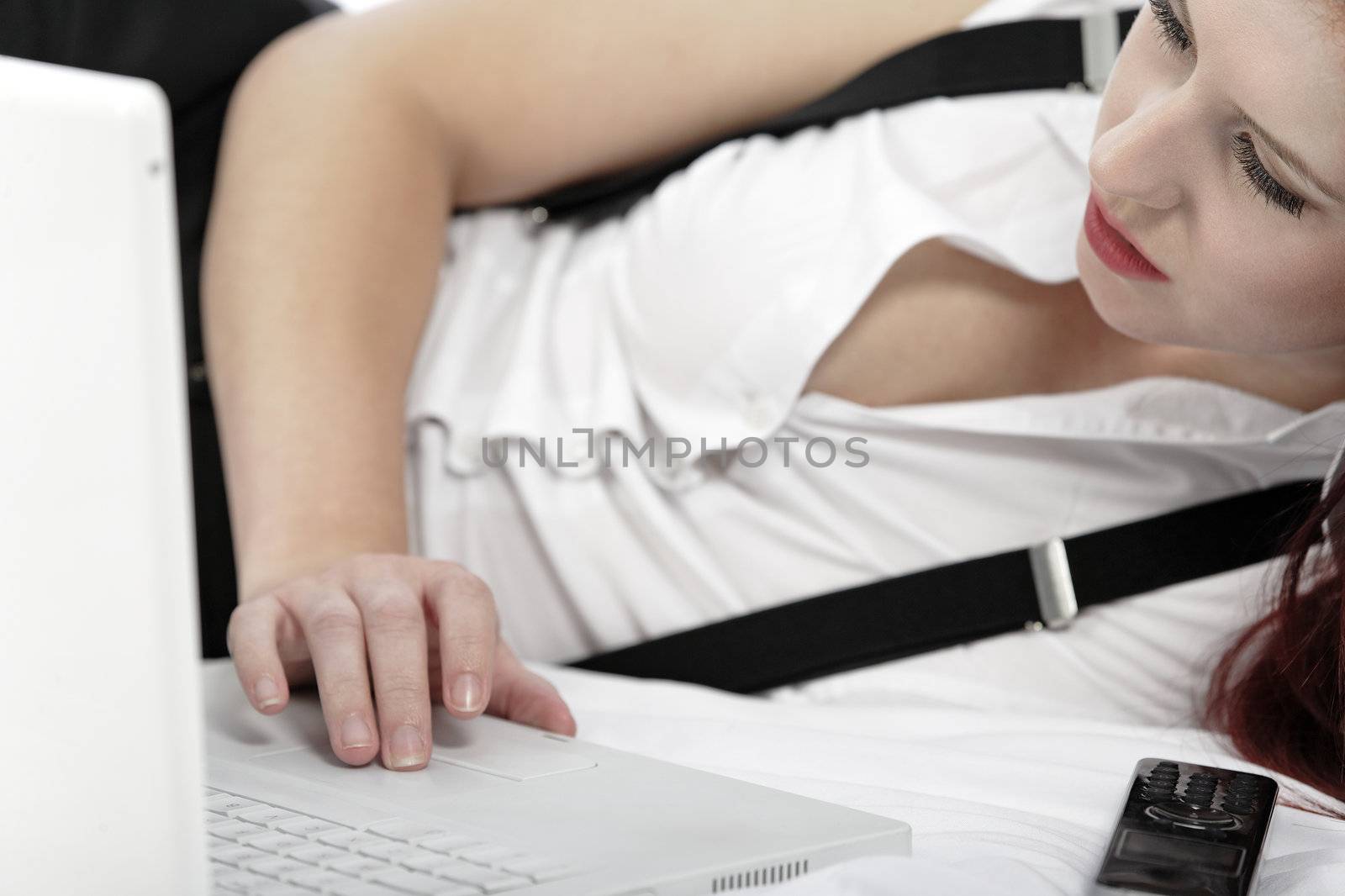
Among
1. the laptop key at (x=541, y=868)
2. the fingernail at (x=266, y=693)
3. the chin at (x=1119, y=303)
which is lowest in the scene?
the fingernail at (x=266, y=693)

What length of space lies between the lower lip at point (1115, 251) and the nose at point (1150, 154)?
0.16ft

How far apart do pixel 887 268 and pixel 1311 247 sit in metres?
0.26

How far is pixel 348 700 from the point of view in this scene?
1.93 feet

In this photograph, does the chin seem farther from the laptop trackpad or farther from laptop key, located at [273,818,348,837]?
laptop key, located at [273,818,348,837]

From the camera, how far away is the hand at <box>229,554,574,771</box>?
1.92 feet

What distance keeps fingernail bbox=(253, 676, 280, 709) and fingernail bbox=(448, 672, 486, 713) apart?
82 mm

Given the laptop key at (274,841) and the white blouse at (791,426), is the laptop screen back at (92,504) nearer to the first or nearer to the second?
the laptop key at (274,841)

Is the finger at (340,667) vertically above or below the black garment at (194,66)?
below

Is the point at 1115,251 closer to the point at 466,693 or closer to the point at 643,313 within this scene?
the point at 643,313

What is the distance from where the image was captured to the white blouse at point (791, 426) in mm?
830

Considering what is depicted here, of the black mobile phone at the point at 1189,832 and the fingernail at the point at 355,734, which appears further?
the fingernail at the point at 355,734

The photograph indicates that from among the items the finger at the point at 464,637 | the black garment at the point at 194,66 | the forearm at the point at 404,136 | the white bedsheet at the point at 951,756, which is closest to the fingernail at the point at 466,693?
the finger at the point at 464,637

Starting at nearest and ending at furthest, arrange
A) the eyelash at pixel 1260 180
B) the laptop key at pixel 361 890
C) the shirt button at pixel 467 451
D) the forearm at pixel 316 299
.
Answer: the laptop key at pixel 361 890 → the eyelash at pixel 1260 180 → the forearm at pixel 316 299 → the shirt button at pixel 467 451

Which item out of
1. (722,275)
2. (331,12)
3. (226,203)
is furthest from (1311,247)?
(331,12)
